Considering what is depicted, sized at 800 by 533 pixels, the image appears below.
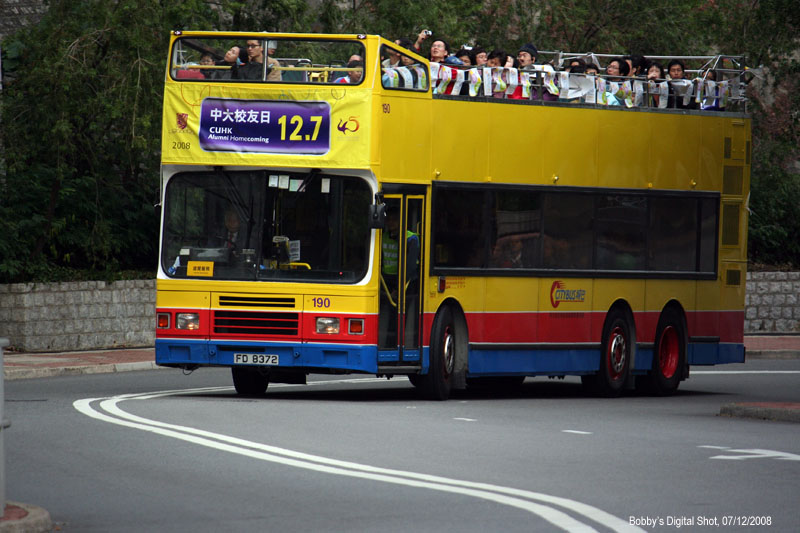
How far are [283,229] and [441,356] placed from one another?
234cm

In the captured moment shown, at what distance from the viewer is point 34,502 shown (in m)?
9.77

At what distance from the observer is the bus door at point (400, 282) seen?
56.7 feet

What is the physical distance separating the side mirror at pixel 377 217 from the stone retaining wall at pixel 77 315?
11.1 metres

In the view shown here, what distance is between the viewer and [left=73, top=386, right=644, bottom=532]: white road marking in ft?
30.0

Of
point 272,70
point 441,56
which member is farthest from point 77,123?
point 272,70

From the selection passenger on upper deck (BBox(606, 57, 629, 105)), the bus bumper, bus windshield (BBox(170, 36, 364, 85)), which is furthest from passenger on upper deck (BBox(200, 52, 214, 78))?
passenger on upper deck (BBox(606, 57, 629, 105))

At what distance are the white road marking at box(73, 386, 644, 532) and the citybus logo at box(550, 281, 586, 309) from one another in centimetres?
613

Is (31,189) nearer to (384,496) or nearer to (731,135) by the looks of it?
(731,135)

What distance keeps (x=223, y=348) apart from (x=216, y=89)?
285cm

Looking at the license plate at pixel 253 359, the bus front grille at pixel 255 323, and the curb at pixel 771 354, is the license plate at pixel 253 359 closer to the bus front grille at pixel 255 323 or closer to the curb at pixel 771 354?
the bus front grille at pixel 255 323

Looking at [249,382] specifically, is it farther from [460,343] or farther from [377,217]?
[377,217]

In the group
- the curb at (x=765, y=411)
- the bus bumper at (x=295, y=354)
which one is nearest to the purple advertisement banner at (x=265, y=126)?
the bus bumper at (x=295, y=354)

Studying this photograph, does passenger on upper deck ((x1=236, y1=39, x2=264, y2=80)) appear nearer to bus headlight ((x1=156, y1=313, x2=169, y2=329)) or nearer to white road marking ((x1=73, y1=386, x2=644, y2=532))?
bus headlight ((x1=156, y1=313, x2=169, y2=329))

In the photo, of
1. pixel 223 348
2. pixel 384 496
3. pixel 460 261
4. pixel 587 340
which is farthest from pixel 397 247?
pixel 384 496
